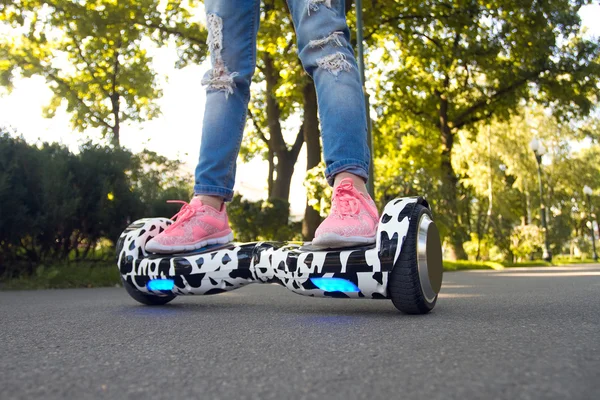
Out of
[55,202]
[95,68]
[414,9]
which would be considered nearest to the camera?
[55,202]

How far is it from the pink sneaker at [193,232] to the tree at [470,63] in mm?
12355

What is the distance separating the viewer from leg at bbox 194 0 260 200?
2.68m

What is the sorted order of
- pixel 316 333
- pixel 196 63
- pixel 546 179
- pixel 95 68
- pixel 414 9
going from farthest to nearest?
pixel 546 179 < pixel 95 68 < pixel 196 63 < pixel 414 9 < pixel 316 333

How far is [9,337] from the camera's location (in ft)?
5.71

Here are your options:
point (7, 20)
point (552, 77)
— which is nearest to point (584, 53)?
point (552, 77)

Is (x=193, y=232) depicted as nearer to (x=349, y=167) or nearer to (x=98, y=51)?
(x=349, y=167)

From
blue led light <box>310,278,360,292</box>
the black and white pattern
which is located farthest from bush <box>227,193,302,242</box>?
blue led light <box>310,278,360,292</box>

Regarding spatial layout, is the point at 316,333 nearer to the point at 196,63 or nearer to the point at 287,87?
the point at 287,87

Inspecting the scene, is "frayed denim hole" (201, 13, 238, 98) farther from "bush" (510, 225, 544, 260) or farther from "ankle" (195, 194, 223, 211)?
"bush" (510, 225, 544, 260)

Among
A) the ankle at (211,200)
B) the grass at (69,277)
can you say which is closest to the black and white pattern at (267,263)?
the ankle at (211,200)

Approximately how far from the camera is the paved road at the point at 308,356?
1005 millimetres

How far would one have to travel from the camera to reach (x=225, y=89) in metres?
2.73

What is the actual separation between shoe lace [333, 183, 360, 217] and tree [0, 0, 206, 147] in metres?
13.2

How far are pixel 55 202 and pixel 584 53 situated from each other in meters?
16.2
